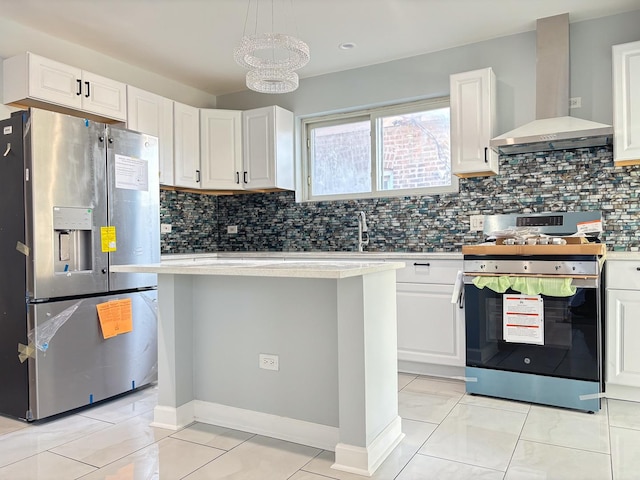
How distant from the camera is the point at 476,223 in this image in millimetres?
3793

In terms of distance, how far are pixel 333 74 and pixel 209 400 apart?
10.3 ft

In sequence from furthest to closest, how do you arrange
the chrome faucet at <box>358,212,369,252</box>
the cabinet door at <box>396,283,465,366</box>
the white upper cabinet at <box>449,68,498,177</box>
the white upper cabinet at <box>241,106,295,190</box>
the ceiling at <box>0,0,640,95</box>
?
the white upper cabinet at <box>241,106,295,190</box> < the chrome faucet at <box>358,212,369,252</box> < the white upper cabinet at <box>449,68,498,177</box> < the cabinet door at <box>396,283,465,366</box> < the ceiling at <box>0,0,640,95</box>

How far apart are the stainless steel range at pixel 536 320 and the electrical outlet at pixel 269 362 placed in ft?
4.30

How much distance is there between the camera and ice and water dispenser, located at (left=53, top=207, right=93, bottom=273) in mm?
2705

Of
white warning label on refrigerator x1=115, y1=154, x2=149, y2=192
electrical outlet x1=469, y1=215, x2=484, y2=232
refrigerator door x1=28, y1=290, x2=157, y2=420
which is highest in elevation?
white warning label on refrigerator x1=115, y1=154, x2=149, y2=192

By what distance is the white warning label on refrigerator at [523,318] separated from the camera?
2775mm

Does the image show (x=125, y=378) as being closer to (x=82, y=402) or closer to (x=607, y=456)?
(x=82, y=402)

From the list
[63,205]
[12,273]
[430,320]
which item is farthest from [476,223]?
[12,273]

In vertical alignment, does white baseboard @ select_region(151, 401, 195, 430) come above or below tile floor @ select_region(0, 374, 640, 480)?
above

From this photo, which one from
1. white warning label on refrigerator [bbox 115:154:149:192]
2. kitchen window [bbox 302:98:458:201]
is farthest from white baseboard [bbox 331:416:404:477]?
kitchen window [bbox 302:98:458:201]

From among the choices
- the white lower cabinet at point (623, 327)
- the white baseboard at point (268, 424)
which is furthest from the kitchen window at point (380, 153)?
the white baseboard at point (268, 424)

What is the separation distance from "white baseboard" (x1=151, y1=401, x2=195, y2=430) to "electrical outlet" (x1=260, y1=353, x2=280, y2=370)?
1.69 feet

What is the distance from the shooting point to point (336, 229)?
448 centimetres

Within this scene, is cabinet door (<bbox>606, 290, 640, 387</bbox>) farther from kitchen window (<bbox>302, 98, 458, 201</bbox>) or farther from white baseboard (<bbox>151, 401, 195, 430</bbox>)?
white baseboard (<bbox>151, 401, 195, 430</bbox>)
